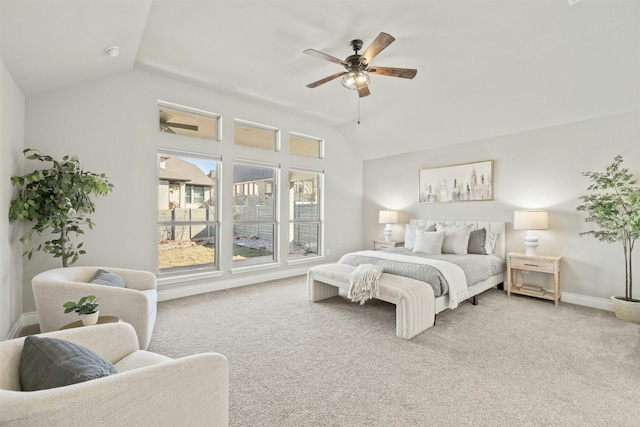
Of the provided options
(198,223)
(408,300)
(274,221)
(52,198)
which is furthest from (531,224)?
(52,198)

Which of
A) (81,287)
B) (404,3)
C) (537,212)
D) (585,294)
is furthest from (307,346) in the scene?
(585,294)

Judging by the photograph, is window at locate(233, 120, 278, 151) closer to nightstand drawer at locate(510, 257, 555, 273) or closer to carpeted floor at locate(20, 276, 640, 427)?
carpeted floor at locate(20, 276, 640, 427)

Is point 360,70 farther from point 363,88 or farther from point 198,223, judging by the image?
point 198,223

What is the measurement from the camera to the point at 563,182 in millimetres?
4234

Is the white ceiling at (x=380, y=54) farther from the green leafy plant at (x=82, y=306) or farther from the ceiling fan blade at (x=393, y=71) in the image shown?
the green leafy plant at (x=82, y=306)

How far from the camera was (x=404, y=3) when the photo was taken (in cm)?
272

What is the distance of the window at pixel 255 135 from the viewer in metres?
5.03

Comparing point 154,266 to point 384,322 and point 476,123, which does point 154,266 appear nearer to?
point 384,322

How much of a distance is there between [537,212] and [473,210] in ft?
3.65

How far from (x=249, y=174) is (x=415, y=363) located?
3925 millimetres

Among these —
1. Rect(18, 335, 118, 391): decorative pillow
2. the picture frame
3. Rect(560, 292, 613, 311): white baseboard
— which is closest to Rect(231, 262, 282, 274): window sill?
the picture frame

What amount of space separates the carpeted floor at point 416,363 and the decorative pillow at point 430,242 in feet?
3.39

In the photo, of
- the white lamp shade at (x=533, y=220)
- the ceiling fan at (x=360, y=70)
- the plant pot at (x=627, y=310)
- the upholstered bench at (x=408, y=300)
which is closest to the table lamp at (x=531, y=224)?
the white lamp shade at (x=533, y=220)

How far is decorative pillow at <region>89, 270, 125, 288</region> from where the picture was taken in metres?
2.82
